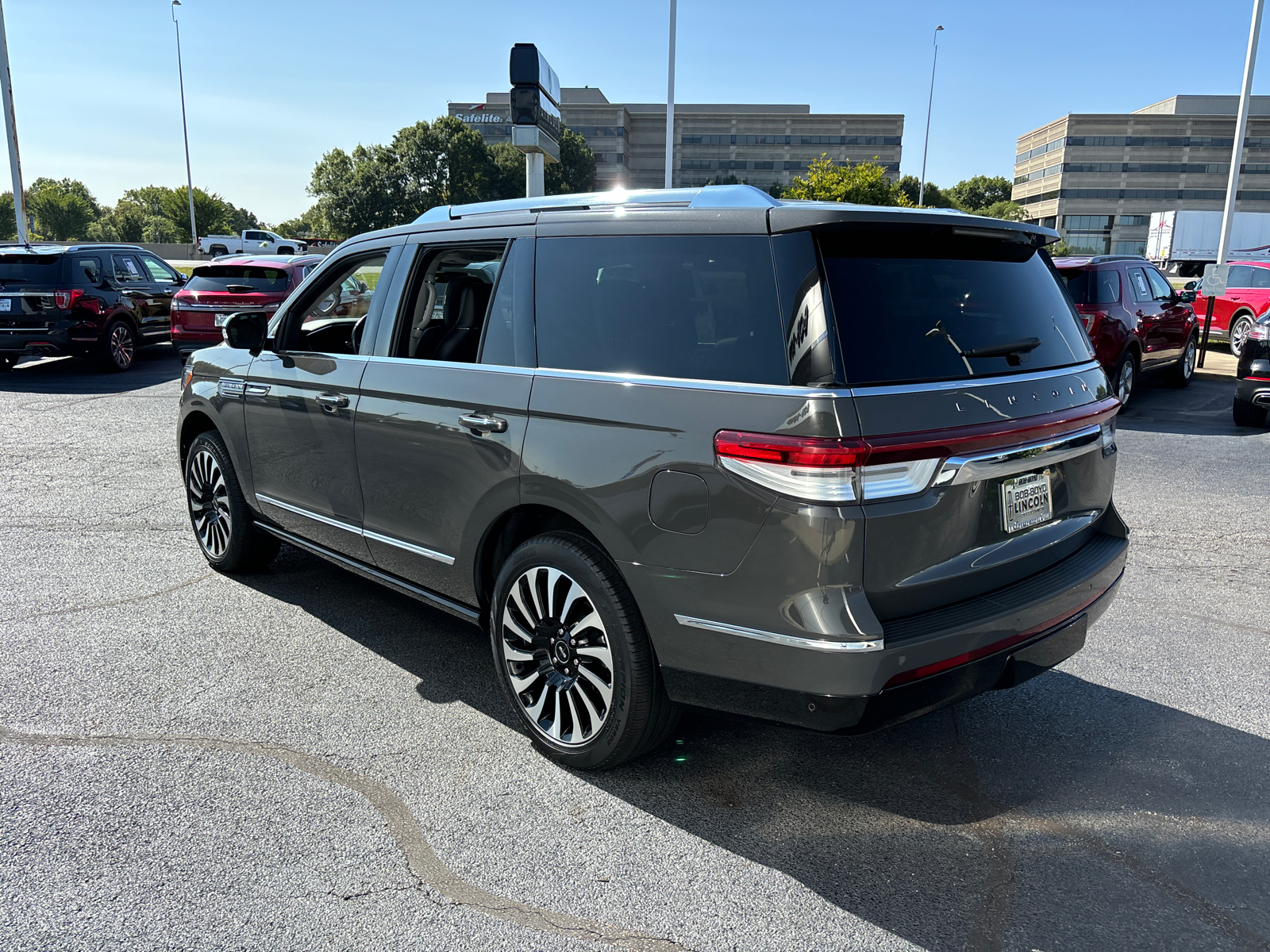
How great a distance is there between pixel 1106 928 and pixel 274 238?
67.5 meters

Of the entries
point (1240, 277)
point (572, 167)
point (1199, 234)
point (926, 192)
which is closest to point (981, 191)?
point (926, 192)

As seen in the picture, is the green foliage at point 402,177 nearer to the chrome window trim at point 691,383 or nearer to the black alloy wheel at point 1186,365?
the black alloy wheel at point 1186,365

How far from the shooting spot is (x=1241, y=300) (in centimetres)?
1739

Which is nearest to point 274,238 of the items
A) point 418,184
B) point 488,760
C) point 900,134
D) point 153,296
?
point 418,184

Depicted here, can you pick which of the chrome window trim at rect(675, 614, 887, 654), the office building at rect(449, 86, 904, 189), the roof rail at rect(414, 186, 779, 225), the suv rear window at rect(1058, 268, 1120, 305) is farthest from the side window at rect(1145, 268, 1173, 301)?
the office building at rect(449, 86, 904, 189)

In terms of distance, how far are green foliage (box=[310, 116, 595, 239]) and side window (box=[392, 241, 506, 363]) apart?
270 feet

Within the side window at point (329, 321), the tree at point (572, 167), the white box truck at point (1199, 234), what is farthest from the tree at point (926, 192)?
the side window at point (329, 321)

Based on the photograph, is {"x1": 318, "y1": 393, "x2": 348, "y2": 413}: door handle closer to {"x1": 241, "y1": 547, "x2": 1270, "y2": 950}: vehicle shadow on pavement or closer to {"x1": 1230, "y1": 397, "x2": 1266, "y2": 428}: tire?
{"x1": 241, "y1": 547, "x2": 1270, "y2": 950}: vehicle shadow on pavement

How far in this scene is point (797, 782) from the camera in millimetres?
3193

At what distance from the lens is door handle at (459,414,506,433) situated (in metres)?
3.27

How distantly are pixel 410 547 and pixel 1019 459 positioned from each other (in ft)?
7.74

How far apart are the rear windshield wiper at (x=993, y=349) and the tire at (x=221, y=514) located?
11.9ft

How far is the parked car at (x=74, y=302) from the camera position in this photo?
13.5m

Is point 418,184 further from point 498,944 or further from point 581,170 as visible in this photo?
point 498,944
